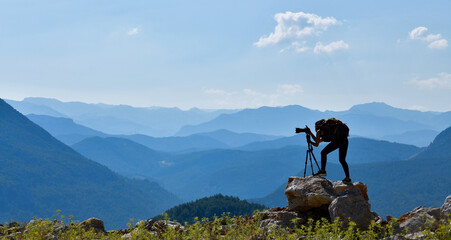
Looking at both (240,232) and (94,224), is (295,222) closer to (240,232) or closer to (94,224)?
(240,232)

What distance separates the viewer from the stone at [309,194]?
59.9 ft

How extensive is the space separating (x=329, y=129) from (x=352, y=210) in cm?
500

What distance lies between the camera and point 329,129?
66.2ft

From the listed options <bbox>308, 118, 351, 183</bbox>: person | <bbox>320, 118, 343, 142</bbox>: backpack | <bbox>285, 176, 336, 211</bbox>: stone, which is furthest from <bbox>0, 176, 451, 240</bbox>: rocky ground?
<bbox>320, 118, 343, 142</bbox>: backpack

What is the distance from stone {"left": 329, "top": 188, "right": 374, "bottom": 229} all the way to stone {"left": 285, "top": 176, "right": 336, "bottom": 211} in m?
1.54

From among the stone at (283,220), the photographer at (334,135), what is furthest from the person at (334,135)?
the stone at (283,220)

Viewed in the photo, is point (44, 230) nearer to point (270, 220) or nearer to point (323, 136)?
point (270, 220)

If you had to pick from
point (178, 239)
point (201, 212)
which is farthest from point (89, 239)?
point (201, 212)

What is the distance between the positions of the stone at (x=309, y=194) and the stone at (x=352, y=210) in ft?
5.04

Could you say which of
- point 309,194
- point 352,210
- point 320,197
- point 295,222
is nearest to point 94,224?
point 295,222

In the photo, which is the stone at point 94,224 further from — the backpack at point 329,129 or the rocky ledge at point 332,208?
the backpack at point 329,129

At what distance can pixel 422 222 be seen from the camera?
52.1 feet

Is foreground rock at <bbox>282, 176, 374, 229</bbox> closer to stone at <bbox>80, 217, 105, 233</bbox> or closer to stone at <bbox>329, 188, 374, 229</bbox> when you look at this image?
stone at <bbox>329, 188, 374, 229</bbox>

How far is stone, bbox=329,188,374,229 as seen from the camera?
16234 millimetres
